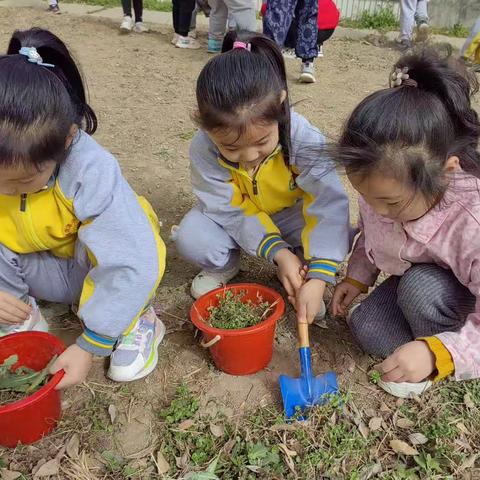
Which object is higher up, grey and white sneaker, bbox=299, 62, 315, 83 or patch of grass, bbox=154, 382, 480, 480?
patch of grass, bbox=154, 382, 480, 480

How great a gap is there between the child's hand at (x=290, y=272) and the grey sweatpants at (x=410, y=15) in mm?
4011

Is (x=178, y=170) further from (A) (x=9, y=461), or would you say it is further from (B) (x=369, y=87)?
(B) (x=369, y=87)

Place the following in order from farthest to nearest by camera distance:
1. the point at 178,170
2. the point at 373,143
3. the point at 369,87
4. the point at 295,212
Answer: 1. the point at 369,87
2. the point at 178,170
3. the point at 295,212
4. the point at 373,143

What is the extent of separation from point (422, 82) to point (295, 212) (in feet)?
2.49

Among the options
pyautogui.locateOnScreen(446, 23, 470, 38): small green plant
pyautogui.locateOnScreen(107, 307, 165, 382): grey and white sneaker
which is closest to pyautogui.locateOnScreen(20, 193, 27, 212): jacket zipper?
pyautogui.locateOnScreen(107, 307, 165, 382): grey and white sneaker

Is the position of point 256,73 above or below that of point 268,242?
above

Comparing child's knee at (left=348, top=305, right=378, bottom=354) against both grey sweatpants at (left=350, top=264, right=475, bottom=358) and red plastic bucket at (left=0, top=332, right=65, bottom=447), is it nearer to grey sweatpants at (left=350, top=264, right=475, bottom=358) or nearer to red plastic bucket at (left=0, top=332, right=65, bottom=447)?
grey sweatpants at (left=350, top=264, right=475, bottom=358)

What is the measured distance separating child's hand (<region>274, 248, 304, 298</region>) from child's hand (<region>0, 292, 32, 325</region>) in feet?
2.47

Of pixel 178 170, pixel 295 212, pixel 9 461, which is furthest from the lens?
pixel 178 170

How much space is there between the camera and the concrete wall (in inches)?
242

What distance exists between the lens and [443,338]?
4.33 feet

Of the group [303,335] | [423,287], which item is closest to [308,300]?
[303,335]

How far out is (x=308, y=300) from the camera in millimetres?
1602

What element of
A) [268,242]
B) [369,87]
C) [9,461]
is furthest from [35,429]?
[369,87]
